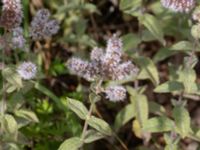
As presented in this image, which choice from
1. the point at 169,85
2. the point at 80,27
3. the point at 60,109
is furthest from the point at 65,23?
the point at 169,85

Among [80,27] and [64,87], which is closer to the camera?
[80,27]

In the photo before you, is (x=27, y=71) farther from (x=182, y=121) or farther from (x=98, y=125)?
(x=182, y=121)

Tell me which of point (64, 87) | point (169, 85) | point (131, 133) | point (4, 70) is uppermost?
point (4, 70)

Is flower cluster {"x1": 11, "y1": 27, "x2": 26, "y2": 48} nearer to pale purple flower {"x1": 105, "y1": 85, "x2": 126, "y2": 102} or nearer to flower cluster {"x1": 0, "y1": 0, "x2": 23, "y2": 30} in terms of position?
flower cluster {"x1": 0, "y1": 0, "x2": 23, "y2": 30}

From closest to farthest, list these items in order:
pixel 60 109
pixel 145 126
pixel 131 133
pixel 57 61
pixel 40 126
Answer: pixel 145 126, pixel 40 126, pixel 60 109, pixel 57 61, pixel 131 133

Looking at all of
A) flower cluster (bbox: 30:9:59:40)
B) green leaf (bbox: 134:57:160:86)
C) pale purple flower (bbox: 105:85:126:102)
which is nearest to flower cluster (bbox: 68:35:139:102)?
pale purple flower (bbox: 105:85:126:102)

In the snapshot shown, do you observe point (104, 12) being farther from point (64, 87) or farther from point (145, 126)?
point (145, 126)

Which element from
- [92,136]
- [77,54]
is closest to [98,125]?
[92,136]

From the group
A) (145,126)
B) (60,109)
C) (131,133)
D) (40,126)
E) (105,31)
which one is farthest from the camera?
(105,31)
